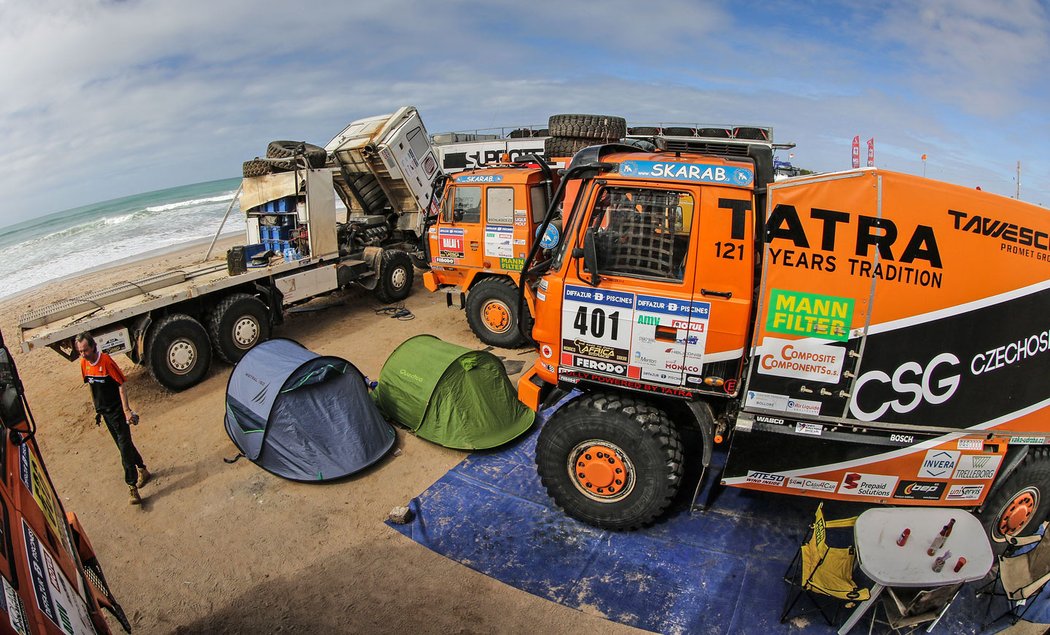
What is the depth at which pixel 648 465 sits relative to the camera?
4262 millimetres

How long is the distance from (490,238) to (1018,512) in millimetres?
6974

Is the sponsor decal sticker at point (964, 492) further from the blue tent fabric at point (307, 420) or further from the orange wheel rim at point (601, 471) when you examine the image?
the blue tent fabric at point (307, 420)

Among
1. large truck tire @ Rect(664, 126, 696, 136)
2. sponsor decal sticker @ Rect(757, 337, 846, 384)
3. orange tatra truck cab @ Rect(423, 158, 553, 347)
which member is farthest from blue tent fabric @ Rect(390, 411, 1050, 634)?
large truck tire @ Rect(664, 126, 696, 136)

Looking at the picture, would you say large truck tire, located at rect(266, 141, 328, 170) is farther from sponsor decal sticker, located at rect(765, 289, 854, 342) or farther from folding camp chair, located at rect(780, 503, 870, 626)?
folding camp chair, located at rect(780, 503, 870, 626)

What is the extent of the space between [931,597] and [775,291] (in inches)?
79.9

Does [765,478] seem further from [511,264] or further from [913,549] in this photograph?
[511,264]

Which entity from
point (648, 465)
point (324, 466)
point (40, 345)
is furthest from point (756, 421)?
point (40, 345)

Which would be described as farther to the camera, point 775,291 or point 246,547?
point 246,547

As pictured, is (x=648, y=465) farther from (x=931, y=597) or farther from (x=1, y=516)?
(x=1, y=516)

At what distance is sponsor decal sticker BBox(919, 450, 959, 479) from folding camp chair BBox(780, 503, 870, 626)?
0.66 m

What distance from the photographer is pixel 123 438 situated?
525cm

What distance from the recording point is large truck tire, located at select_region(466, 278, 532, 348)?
8859mm

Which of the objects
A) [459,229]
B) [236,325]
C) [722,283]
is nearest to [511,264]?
[459,229]

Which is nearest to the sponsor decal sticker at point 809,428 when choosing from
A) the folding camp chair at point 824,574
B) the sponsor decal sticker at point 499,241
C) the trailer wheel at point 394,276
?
the folding camp chair at point 824,574
